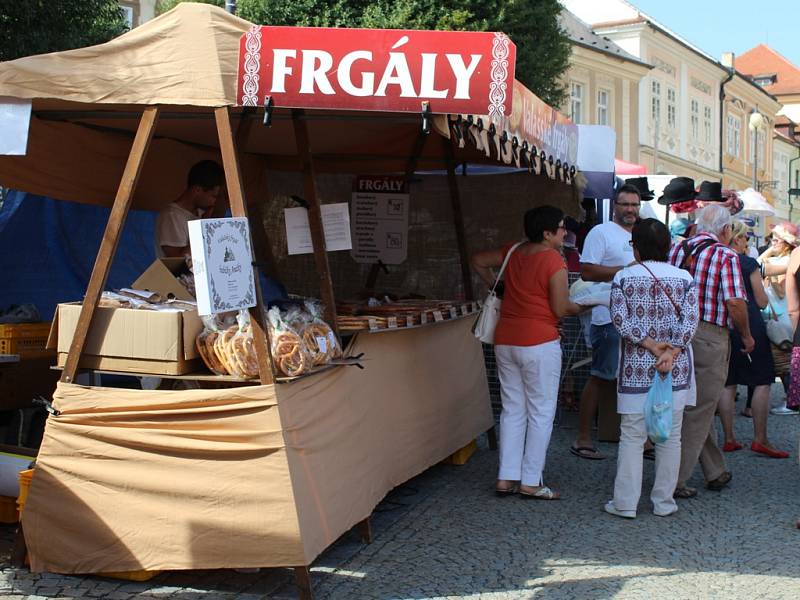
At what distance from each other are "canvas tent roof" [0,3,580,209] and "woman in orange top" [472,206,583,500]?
1.15m

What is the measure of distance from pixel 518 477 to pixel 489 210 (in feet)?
9.75

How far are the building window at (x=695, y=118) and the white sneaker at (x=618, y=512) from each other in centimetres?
3989

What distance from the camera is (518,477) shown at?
6.52 metres

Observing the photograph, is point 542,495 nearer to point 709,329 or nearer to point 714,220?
point 709,329

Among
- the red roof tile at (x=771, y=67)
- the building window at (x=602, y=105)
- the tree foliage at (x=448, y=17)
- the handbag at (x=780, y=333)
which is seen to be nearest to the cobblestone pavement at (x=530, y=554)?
the handbag at (x=780, y=333)

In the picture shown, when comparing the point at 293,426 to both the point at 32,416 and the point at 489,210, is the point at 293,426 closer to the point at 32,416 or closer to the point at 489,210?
the point at 32,416

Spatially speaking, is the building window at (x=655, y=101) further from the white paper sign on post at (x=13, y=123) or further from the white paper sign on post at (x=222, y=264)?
the white paper sign on post at (x=13, y=123)

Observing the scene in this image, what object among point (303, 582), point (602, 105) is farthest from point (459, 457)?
point (602, 105)

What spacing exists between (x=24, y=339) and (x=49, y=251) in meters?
1.96

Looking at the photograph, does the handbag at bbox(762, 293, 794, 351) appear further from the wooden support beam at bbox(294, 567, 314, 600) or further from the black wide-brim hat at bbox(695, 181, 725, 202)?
the wooden support beam at bbox(294, 567, 314, 600)

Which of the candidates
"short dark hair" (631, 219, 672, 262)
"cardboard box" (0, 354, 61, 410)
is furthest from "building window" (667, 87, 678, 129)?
"cardboard box" (0, 354, 61, 410)

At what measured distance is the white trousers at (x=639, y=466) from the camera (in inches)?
240

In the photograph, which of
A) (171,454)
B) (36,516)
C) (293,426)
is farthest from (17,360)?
(293,426)

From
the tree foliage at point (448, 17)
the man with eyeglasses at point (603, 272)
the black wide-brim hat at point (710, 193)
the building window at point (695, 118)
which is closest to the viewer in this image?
the man with eyeglasses at point (603, 272)
